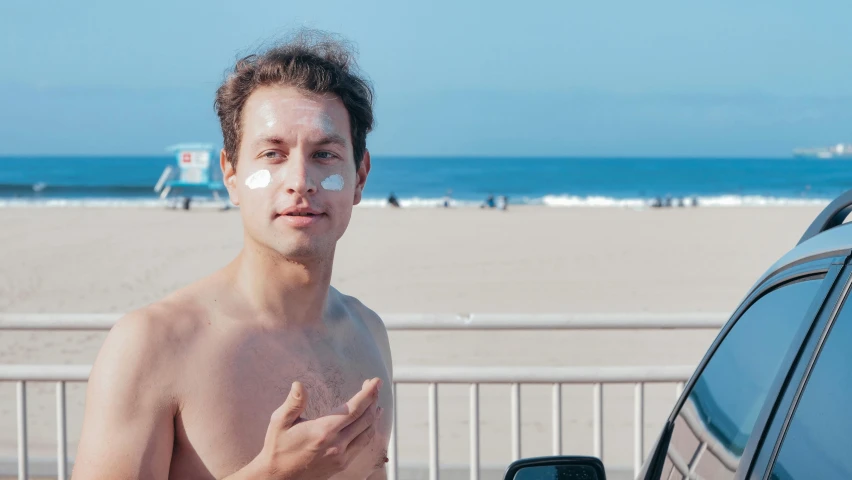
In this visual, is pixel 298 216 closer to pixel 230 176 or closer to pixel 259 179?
pixel 259 179

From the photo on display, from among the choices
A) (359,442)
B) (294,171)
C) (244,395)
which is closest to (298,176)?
(294,171)

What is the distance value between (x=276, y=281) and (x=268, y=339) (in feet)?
0.43

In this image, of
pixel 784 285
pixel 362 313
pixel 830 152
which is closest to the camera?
pixel 784 285

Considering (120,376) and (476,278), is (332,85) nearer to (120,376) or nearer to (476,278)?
(120,376)

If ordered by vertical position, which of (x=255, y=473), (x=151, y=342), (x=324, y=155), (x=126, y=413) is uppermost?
(x=324, y=155)

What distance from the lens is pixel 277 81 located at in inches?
79.8

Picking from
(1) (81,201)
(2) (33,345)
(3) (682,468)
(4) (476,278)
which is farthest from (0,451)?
(1) (81,201)

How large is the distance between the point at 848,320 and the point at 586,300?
13.2 m

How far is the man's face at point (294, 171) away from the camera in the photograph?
1.91m

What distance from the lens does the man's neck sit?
6.52ft

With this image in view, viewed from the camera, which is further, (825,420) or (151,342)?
(151,342)

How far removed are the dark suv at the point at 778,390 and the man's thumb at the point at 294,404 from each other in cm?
63

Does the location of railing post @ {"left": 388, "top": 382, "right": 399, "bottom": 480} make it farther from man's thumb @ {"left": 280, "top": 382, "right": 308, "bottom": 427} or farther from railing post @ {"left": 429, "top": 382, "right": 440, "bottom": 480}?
man's thumb @ {"left": 280, "top": 382, "right": 308, "bottom": 427}

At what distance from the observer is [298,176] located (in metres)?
1.91
